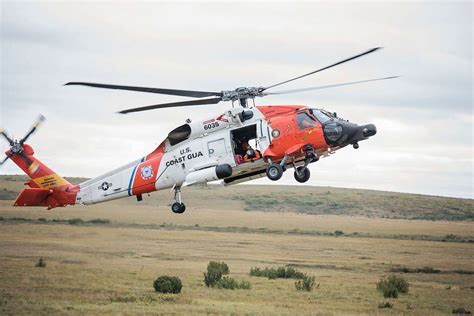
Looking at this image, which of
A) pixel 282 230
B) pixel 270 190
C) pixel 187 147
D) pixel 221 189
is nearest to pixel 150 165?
pixel 187 147

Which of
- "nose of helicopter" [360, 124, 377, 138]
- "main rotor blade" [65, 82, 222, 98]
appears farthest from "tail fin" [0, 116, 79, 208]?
"nose of helicopter" [360, 124, 377, 138]

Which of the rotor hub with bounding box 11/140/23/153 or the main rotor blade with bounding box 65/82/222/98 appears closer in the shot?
the main rotor blade with bounding box 65/82/222/98

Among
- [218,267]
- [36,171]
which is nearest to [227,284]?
[218,267]

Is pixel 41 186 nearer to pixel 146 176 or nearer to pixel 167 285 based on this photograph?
pixel 146 176

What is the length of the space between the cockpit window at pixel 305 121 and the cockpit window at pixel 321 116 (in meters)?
0.23

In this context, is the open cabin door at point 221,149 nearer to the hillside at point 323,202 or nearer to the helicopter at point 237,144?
the helicopter at point 237,144

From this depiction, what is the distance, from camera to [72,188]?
1485 inches

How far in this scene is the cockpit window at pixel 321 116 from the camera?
31.6 metres

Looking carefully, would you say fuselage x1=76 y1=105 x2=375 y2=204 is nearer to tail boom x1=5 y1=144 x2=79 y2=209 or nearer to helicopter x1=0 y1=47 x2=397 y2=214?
helicopter x1=0 y1=47 x2=397 y2=214

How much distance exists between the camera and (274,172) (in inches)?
1232

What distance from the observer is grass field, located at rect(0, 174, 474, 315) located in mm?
51094

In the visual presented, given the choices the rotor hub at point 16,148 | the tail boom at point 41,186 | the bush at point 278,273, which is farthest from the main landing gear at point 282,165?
the bush at point 278,273

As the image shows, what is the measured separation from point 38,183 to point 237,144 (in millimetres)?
11012

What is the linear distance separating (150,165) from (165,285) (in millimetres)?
21778
